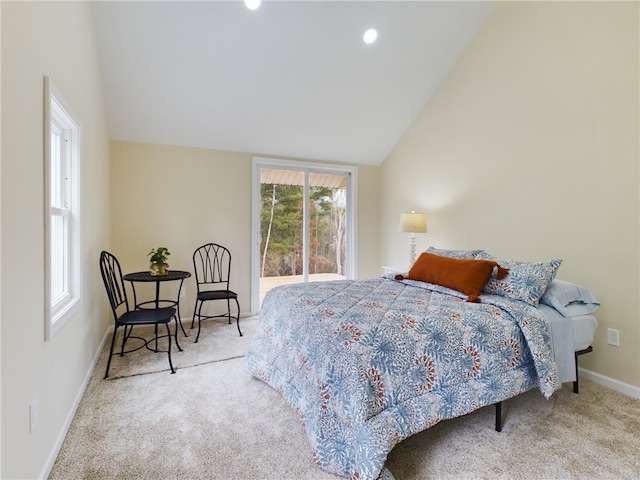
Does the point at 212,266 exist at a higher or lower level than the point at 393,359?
higher

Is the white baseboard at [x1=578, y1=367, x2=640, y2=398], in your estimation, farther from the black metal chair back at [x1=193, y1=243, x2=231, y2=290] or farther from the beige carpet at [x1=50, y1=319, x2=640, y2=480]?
the black metal chair back at [x1=193, y1=243, x2=231, y2=290]

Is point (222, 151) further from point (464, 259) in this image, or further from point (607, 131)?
point (607, 131)

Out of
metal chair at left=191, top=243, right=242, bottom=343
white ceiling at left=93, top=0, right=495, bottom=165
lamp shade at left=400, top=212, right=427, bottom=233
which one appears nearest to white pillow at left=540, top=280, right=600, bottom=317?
lamp shade at left=400, top=212, right=427, bottom=233

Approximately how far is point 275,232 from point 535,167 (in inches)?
120

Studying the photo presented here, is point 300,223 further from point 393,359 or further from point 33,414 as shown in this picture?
point 33,414

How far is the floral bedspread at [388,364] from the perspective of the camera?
1461 mm

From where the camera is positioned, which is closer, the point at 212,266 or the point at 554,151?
the point at 554,151

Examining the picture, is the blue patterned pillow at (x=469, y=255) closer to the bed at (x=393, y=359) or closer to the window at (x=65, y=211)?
the bed at (x=393, y=359)

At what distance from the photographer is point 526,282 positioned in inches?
89.7

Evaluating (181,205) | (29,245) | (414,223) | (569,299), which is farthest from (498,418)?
(181,205)

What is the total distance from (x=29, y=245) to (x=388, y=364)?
5.44 feet

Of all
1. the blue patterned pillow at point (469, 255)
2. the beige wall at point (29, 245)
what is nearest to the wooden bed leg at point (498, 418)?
the blue patterned pillow at point (469, 255)

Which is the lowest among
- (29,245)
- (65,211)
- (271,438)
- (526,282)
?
(271,438)

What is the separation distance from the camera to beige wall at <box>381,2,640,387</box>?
240cm
